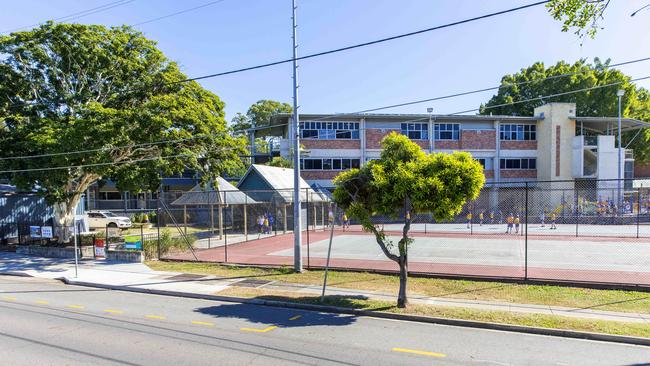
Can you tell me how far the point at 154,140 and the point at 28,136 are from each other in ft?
16.8

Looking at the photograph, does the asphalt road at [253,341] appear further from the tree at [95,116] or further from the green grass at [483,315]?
the tree at [95,116]

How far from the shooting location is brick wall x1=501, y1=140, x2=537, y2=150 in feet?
139

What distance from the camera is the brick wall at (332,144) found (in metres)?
41.3

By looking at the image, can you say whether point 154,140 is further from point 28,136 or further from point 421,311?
point 421,311

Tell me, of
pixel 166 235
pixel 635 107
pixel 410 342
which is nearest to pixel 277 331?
pixel 410 342

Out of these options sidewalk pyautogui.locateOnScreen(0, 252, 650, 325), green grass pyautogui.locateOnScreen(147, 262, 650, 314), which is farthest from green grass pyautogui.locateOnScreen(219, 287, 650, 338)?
green grass pyautogui.locateOnScreen(147, 262, 650, 314)

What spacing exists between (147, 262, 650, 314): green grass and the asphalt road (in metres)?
2.81

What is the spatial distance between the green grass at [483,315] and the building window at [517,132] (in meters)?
37.4

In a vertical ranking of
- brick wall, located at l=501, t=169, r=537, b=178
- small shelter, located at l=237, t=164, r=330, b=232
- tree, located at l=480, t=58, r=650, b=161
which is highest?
tree, located at l=480, t=58, r=650, b=161

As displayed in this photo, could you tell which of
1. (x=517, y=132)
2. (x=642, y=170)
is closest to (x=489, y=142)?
(x=517, y=132)

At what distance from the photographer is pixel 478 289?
461 inches

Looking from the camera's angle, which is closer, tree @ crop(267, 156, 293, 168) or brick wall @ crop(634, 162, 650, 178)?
tree @ crop(267, 156, 293, 168)

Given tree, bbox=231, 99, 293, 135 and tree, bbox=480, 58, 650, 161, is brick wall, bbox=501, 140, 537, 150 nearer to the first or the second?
tree, bbox=480, 58, 650, 161

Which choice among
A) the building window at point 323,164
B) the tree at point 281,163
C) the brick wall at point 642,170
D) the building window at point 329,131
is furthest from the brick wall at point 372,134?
the brick wall at point 642,170
